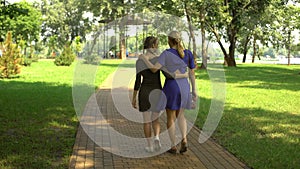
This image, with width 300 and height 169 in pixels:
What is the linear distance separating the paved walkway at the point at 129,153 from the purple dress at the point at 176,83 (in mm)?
825

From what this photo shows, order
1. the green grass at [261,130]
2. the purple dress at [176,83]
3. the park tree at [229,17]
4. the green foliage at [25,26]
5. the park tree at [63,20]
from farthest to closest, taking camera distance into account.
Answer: the park tree at [63,20] < the green foliage at [25,26] < the park tree at [229,17] < the green grass at [261,130] < the purple dress at [176,83]

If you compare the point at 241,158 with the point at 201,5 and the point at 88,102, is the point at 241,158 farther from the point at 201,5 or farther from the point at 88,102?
the point at 201,5

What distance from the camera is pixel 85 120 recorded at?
856 cm

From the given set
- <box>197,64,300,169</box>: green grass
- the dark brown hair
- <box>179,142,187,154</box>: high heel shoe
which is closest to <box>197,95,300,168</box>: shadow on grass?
<box>197,64,300,169</box>: green grass

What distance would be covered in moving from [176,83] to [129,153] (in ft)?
4.59

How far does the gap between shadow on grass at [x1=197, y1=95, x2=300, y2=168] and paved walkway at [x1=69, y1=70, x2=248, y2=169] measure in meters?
0.30

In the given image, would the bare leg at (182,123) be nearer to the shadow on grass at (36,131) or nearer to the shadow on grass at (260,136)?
the shadow on grass at (260,136)

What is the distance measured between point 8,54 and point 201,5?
16.4 meters

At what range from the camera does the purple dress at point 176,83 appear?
17.7 ft

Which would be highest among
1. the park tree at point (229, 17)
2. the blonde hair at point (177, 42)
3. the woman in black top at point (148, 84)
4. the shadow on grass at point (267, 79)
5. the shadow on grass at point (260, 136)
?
the park tree at point (229, 17)

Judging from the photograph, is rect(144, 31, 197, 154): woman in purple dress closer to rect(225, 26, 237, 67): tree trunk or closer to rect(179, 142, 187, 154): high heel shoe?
rect(179, 142, 187, 154): high heel shoe

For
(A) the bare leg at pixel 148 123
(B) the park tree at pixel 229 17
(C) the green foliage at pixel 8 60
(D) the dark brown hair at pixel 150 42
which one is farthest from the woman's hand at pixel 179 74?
(B) the park tree at pixel 229 17

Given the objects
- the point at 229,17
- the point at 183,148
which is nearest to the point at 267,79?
the point at 229,17

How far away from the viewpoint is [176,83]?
18.0ft
